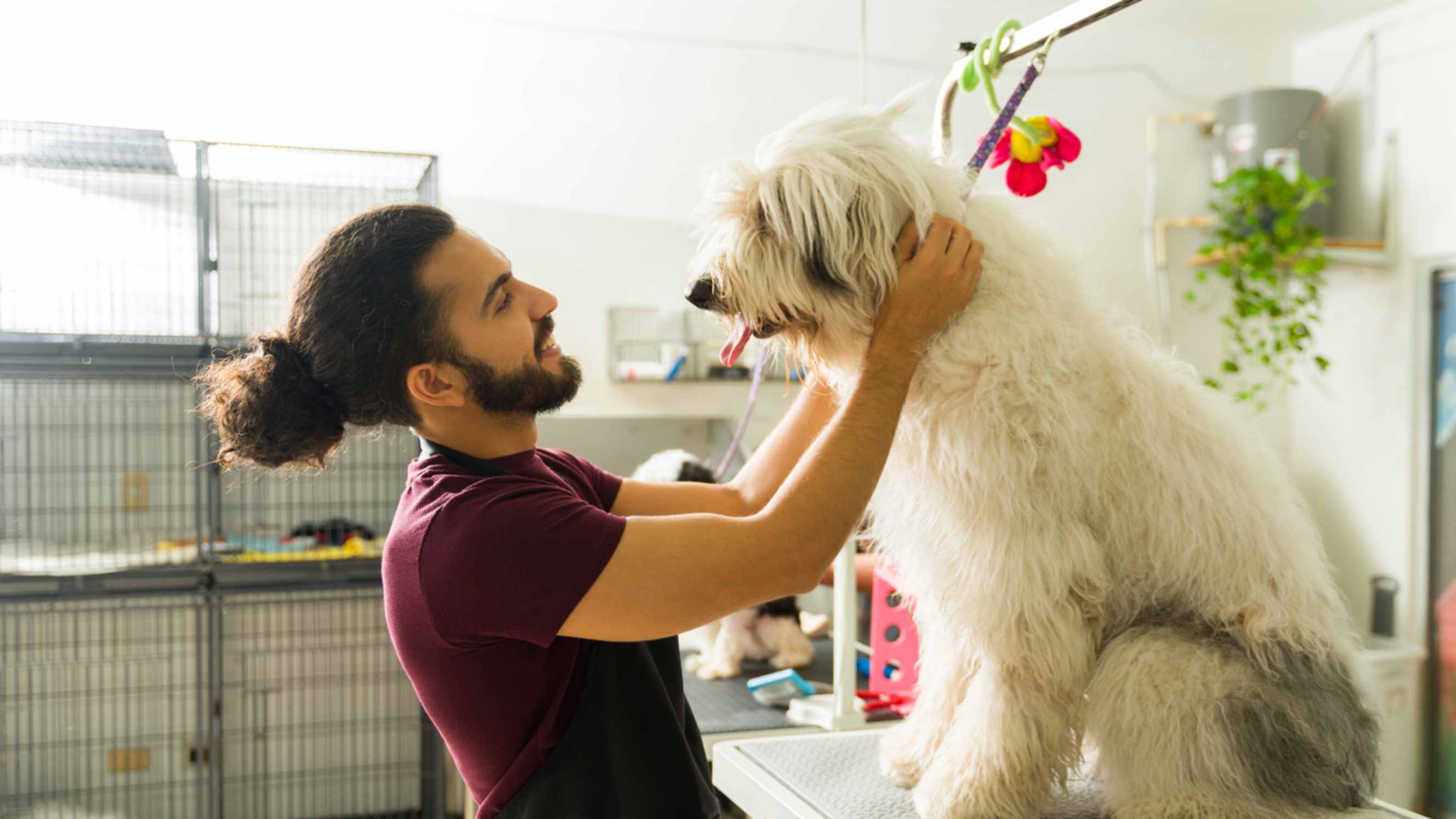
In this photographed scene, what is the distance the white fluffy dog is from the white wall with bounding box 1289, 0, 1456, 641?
3.74 metres

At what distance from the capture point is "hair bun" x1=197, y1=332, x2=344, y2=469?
1307mm

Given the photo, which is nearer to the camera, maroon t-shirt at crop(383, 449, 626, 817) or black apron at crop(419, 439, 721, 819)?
maroon t-shirt at crop(383, 449, 626, 817)

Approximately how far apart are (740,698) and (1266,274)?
124 inches

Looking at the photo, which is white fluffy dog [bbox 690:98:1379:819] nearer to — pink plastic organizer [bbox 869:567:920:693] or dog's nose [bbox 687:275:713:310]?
dog's nose [bbox 687:275:713:310]

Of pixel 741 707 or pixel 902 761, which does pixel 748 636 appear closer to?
pixel 741 707

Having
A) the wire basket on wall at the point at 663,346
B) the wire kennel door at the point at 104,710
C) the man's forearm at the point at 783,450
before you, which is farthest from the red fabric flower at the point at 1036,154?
the wire kennel door at the point at 104,710

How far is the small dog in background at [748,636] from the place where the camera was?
296 cm

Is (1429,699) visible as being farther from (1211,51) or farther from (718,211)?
(718,211)

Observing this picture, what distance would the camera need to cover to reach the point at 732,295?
1.25m

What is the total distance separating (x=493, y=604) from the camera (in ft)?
3.70

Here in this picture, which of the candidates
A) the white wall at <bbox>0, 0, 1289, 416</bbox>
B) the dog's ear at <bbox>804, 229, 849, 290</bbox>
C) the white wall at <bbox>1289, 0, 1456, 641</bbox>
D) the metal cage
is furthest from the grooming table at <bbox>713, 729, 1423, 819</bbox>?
the white wall at <bbox>1289, 0, 1456, 641</bbox>

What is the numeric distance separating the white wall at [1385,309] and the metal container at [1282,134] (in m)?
0.21

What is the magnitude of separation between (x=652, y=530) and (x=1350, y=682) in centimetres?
86

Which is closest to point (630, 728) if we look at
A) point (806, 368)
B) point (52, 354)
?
point (806, 368)
